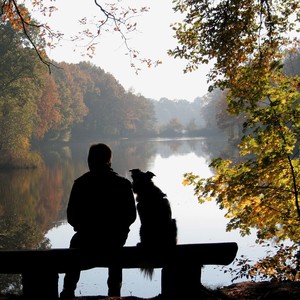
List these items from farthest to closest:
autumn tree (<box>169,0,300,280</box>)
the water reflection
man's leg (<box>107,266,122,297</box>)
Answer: the water reflection
autumn tree (<box>169,0,300,280</box>)
man's leg (<box>107,266,122,297</box>)

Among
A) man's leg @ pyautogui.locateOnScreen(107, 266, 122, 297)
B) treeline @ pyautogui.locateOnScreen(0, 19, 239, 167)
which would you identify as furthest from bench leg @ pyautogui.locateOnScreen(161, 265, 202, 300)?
treeline @ pyautogui.locateOnScreen(0, 19, 239, 167)

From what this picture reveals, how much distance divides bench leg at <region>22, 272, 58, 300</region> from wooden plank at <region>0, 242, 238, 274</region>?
0.07 meters

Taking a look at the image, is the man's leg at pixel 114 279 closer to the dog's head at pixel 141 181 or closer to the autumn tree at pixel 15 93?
the dog's head at pixel 141 181

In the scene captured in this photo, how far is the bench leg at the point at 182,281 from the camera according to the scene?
158 inches

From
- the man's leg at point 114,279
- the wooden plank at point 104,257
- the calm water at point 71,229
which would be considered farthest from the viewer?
the calm water at point 71,229

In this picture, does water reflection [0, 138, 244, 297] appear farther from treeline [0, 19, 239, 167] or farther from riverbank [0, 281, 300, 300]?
treeline [0, 19, 239, 167]

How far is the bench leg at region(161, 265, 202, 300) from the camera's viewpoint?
158 inches

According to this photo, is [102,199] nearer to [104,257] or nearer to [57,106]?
[104,257]

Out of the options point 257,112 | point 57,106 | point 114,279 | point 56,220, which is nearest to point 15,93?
point 56,220

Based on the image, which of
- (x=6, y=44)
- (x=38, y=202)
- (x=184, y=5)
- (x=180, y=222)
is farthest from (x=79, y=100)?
(x=184, y=5)

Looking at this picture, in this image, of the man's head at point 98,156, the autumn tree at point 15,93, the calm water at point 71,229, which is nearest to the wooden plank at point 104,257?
the man's head at point 98,156

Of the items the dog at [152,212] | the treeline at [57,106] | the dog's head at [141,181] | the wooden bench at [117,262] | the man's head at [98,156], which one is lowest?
the wooden bench at [117,262]

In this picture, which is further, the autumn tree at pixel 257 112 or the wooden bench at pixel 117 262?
the autumn tree at pixel 257 112

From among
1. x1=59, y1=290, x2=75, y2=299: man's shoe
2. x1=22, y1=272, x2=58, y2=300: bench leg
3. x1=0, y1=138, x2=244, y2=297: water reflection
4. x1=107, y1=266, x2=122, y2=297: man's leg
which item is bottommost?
x1=0, y1=138, x2=244, y2=297: water reflection
